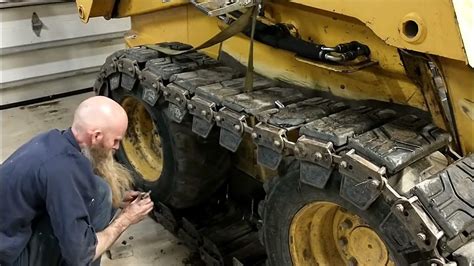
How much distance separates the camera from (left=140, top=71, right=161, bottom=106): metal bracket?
3828 mm

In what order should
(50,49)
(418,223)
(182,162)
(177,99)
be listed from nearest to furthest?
(418,223) → (177,99) → (182,162) → (50,49)

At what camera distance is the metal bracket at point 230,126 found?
10.4ft

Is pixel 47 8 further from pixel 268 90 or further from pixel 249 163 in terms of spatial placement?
pixel 268 90

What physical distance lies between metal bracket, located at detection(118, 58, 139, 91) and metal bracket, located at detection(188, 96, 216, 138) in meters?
0.69

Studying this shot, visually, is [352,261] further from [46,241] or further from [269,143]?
[46,241]

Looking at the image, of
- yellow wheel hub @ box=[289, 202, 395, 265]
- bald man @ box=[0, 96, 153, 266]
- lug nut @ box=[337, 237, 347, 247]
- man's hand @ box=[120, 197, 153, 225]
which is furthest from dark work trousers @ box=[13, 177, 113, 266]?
lug nut @ box=[337, 237, 347, 247]

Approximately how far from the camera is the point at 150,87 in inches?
153

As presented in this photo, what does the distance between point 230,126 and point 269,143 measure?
0.30m

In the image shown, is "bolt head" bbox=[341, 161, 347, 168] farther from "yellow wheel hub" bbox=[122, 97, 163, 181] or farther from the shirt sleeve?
"yellow wheel hub" bbox=[122, 97, 163, 181]

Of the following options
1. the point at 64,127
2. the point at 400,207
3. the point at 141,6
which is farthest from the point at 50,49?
the point at 400,207

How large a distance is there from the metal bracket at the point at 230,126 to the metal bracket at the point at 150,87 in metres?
0.66

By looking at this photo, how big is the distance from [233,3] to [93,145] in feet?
3.26

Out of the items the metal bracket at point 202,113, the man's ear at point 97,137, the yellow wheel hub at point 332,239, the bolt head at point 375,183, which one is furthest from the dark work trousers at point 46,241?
the bolt head at point 375,183

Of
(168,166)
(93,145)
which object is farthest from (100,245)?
(168,166)
